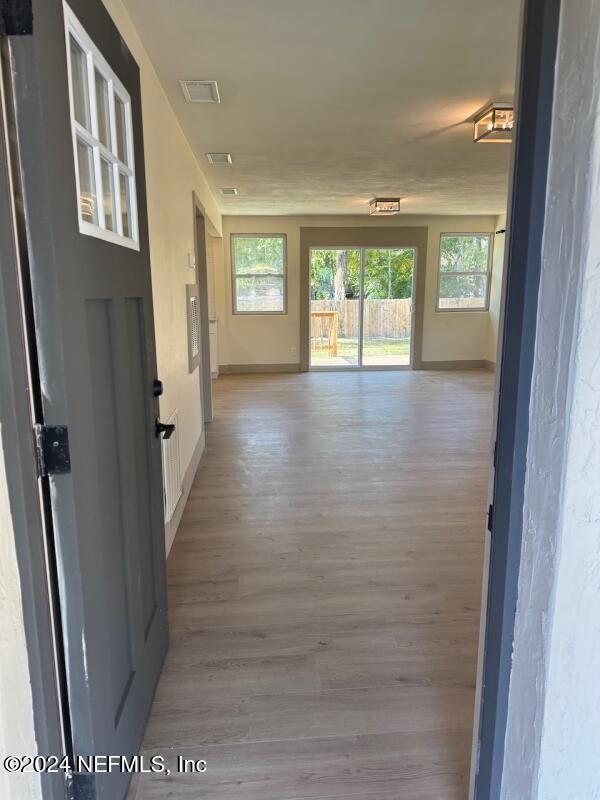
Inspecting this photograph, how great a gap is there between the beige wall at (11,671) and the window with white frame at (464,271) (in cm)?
878

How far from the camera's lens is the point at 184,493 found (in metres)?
3.47

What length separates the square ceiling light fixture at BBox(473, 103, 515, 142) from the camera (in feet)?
10.6

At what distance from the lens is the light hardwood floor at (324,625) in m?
1.56

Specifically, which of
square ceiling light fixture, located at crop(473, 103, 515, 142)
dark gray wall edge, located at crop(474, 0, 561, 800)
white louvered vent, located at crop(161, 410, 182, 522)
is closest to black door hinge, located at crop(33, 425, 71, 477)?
dark gray wall edge, located at crop(474, 0, 561, 800)

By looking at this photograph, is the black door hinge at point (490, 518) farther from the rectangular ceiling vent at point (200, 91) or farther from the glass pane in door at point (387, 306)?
the glass pane in door at point (387, 306)

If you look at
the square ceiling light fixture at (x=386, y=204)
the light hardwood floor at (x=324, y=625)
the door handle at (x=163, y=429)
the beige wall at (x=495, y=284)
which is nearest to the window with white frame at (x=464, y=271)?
the beige wall at (x=495, y=284)

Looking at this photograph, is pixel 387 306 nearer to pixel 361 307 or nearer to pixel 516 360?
pixel 361 307

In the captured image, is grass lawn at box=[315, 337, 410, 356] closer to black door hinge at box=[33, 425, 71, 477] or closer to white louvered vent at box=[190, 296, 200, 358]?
white louvered vent at box=[190, 296, 200, 358]

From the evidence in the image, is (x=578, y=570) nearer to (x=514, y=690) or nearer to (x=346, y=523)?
(x=514, y=690)

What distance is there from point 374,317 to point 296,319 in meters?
1.42

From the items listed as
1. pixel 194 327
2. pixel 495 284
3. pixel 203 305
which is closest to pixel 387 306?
pixel 495 284

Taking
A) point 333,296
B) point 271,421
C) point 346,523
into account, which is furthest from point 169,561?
point 333,296

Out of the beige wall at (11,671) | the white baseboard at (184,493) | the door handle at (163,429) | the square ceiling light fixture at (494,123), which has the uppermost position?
the square ceiling light fixture at (494,123)

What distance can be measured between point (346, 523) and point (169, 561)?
1.11 m
